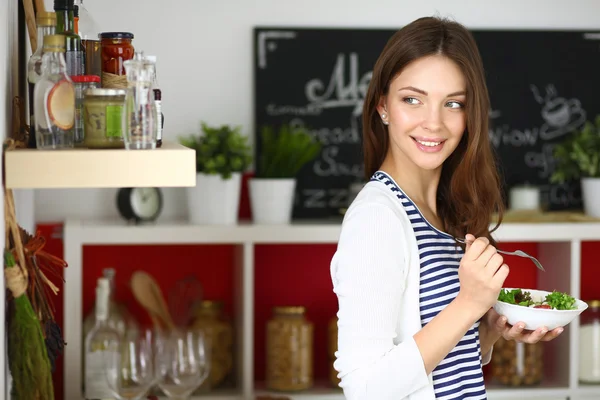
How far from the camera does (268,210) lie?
261 centimetres

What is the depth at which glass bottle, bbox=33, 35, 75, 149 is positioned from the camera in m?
1.21

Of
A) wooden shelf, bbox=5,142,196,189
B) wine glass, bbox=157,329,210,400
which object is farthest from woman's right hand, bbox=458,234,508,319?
wine glass, bbox=157,329,210,400

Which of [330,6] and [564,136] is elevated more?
[330,6]

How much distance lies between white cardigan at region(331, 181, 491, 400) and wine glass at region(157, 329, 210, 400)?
949 millimetres

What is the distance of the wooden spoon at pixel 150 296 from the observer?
2.61 meters

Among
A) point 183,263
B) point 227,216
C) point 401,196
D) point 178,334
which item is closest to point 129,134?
point 401,196

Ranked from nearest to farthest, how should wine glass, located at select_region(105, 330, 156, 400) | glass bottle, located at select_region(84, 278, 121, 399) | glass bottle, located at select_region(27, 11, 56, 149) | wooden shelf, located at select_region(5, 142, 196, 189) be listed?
wooden shelf, located at select_region(5, 142, 196, 189) < glass bottle, located at select_region(27, 11, 56, 149) < wine glass, located at select_region(105, 330, 156, 400) < glass bottle, located at select_region(84, 278, 121, 399)

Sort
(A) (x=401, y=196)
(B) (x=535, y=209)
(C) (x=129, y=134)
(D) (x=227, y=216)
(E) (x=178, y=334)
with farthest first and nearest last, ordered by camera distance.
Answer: (B) (x=535, y=209) → (D) (x=227, y=216) → (E) (x=178, y=334) → (A) (x=401, y=196) → (C) (x=129, y=134)

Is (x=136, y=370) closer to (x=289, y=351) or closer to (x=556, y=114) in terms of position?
(x=289, y=351)

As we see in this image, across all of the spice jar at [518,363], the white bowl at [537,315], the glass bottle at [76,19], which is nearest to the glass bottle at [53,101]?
the glass bottle at [76,19]

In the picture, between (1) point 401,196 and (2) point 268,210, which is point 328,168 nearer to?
(2) point 268,210

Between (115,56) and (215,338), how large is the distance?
4.78 feet

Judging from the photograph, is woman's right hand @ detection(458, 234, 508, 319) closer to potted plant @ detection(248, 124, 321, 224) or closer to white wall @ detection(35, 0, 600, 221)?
potted plant @ detection(248, 124, 321, 224)

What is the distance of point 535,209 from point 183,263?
112 centimetres
